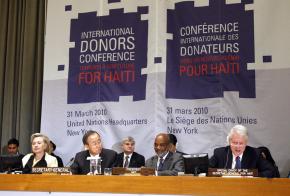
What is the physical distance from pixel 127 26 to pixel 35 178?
3119 mm

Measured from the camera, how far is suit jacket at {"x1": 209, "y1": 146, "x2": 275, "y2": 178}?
3791 mm

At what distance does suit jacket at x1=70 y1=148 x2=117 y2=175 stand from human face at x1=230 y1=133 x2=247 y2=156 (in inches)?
45.2

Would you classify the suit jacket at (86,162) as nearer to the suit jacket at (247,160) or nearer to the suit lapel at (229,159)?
the suit jacket at (247,160)

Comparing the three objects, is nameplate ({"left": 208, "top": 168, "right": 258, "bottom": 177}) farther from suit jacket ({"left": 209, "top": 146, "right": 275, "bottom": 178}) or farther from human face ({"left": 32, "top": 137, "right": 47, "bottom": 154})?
human face ({"left": 32, "top": 137, "right": 47, "bottom": 154})

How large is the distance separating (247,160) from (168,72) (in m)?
2.08

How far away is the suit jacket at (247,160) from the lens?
12.4 feet

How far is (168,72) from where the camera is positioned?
5.78m

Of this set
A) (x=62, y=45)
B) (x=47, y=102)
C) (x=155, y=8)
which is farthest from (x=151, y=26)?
(x=47, y=102)

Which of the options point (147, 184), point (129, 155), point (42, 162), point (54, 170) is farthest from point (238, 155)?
point (129, 155)

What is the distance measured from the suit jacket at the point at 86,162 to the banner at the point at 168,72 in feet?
4.26

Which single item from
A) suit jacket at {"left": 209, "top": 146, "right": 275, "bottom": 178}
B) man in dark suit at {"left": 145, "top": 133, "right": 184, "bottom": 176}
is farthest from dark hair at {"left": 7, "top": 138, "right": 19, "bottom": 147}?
suit jacket at {"left": 209, "top": 146, "right": 275, "bottom": 178}

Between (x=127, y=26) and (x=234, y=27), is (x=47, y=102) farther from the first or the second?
(x=234, y=27)

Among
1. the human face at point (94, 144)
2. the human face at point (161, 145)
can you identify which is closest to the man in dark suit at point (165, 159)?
the human face at point (161, 145)

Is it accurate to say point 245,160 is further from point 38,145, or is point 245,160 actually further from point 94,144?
point 38,145
